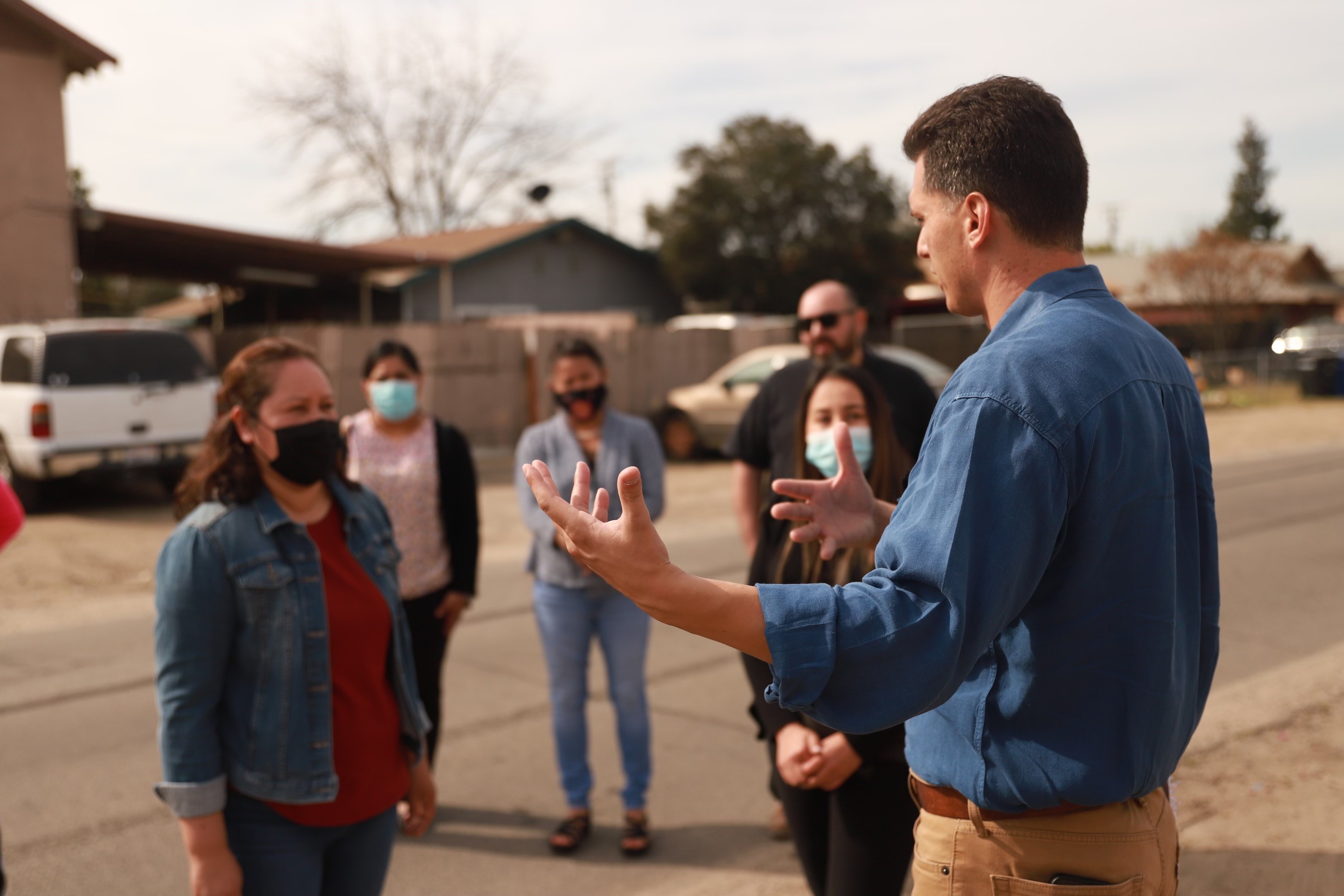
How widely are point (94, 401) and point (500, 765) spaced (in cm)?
928

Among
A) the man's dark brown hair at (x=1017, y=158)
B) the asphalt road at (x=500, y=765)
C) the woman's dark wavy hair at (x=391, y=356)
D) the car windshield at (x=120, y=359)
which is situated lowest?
the asphalt road at (x=500, y=765)

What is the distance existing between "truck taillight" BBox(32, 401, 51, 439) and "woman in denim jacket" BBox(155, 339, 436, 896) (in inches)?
423

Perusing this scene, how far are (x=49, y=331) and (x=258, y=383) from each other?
1117cm

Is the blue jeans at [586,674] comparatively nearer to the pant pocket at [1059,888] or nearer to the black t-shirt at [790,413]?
the black t-shirt at [790,413]

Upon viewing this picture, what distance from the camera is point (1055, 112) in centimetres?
179

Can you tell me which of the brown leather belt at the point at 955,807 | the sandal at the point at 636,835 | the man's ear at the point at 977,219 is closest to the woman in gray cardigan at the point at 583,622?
the sandal at the point at 636,835

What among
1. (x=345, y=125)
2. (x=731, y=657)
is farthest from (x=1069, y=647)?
(x=345, y=125)

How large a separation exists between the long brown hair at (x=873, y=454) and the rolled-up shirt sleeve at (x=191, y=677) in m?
1.56

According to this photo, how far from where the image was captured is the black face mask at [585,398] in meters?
5.07

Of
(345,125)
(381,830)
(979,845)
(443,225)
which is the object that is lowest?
(381,830)

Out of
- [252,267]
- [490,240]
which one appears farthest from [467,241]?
[252,267]

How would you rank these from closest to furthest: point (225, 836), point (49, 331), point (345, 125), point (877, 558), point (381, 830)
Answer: point (877, 558) → point (225, 836) → point (381, 830) → point (49, 331) → point (345, 125)

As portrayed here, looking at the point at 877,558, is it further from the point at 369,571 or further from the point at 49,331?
the point at 49,331

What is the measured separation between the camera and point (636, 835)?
459cm
